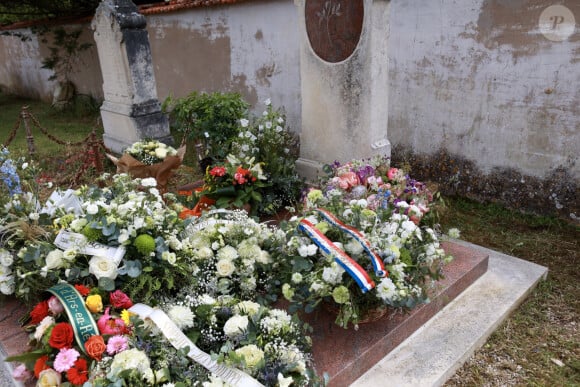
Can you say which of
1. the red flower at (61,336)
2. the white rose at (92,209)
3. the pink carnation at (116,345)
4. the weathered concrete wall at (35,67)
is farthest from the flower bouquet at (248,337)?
the weathered concrete wall at (35,67)

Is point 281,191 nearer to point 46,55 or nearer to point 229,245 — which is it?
point 229,245

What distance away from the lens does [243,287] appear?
265 centimetres

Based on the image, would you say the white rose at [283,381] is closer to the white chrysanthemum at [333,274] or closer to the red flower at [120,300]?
the white chrysanthemum at [333,274]

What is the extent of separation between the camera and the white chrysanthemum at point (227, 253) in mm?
2692

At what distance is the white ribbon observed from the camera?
6.47 ft

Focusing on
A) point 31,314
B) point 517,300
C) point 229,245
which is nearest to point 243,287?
point 229,245

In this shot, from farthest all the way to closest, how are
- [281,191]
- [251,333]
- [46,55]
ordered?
[46,55] → [281,191] → [251,333]

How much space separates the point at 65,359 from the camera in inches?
83.9

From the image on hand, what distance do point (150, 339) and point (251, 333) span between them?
1.61 ft

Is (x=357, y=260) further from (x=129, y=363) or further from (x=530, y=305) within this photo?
(x=530, y=305)

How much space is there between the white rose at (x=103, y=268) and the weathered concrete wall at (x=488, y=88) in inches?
158

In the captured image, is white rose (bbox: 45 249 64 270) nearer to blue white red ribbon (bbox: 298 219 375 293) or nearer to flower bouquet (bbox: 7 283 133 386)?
flower bouquet (bbox: 7 283 133 386)

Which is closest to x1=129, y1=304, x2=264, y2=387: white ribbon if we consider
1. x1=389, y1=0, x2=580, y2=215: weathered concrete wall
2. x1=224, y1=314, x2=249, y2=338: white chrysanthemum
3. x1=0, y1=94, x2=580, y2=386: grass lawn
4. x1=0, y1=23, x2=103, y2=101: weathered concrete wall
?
x1=224, y1=314, x2=249, y2=338: white chrysanthemum

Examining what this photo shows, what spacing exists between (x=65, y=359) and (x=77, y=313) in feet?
0.80
